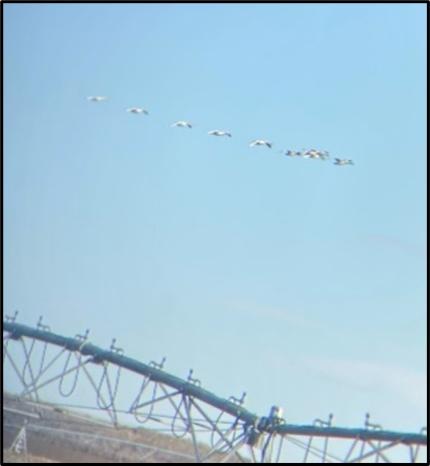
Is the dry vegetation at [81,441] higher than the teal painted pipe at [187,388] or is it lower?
lower

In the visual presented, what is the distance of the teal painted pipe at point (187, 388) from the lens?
4228 centimetres

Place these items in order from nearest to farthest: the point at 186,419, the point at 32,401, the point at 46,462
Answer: the point at 46,462 < the point at 186,419 < the point at 32,401

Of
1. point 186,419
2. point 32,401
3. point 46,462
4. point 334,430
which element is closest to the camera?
point 46,462

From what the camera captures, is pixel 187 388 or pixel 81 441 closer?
pixel 187 388

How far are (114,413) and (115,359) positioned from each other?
2705 millimetres

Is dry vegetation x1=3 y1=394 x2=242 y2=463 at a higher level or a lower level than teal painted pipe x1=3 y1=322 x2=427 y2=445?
lower

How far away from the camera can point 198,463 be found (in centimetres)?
4325

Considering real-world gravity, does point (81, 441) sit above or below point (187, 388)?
below

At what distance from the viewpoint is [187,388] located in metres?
47.8

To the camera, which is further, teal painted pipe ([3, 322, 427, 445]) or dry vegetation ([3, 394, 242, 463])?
dry vegetation ([3, 394, 242, 463])

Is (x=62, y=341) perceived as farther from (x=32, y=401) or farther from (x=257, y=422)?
(x=257, y=422)

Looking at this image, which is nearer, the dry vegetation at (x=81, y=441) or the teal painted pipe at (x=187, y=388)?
the teal painted pipe at (x=187, y=388)

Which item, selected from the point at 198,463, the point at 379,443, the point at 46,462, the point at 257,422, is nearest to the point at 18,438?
the point at 46,462

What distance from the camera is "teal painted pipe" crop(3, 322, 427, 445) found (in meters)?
42.3
